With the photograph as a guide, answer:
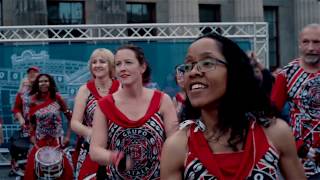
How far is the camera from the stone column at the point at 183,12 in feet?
87.4

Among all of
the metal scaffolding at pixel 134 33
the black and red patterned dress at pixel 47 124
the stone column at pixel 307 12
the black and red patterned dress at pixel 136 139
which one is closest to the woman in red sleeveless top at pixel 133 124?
the black and red patterned dress at pixel 136 139

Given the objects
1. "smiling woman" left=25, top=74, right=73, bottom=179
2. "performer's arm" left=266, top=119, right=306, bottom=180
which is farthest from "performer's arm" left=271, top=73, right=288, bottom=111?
"smiling woman" left=25, top=74, right=73, bottom=179

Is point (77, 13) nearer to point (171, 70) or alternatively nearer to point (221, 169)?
point (171, 70)

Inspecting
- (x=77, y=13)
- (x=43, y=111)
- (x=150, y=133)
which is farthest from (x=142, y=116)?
(x=77, y=13)

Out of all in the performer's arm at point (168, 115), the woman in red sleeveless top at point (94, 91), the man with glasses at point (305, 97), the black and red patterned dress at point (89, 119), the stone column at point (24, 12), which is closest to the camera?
the performer's arm at point (168, 115)

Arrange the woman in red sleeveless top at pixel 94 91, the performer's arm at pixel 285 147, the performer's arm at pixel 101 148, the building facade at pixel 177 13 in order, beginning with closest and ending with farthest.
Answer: the performer's arm at pixel 285 147 → the performer's arm at pixel 101 148 → the woman in red sleeveless top at pixel 94 91 → the building facade at pixel 177 13

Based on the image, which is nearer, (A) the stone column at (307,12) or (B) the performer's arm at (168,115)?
(B) the performer's arm at (168,115)

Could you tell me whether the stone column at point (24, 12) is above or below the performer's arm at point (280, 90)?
above

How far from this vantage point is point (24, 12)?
23.7 meters

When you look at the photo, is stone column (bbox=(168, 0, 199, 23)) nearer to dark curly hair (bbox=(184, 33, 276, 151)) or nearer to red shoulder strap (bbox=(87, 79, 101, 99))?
red shoulder strap (bbox=(87, 79, 101, 99))

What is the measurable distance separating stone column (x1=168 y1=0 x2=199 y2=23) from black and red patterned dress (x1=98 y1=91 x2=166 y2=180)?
2202cm

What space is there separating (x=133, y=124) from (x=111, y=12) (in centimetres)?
2086

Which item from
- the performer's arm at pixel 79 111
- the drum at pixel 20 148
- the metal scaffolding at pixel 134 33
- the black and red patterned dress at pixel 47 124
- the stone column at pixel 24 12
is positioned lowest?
the drum at pixel 20 148

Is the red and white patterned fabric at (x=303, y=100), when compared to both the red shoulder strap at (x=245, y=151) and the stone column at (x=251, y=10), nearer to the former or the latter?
the red shoulder strap at (x=245, y=151)
